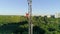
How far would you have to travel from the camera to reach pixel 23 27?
719 cm

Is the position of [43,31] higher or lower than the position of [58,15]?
lower

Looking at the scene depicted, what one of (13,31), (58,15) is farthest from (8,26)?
(58,15)

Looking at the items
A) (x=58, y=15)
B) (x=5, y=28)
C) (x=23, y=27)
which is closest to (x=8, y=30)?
(x=5, y=28)

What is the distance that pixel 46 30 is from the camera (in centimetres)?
637

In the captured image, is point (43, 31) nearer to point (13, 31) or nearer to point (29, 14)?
point (13, 31)

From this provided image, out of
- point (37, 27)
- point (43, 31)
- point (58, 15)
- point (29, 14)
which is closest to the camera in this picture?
point (29, 14)

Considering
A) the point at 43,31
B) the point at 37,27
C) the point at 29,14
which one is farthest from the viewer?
the point at 37,27

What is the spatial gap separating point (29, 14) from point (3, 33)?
4.54 metres

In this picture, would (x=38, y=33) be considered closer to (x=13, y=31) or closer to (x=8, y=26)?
(x=13, y=31)

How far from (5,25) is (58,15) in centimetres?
294

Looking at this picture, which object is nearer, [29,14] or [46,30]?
[29,14]

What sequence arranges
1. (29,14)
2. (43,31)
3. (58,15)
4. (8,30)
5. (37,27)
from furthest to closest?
(8,30) → (37,27) → (43,31) → (58,15) → (29,14)

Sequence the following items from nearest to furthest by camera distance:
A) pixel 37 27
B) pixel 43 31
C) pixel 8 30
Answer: pixel 43 31
pixel 37 27
pixel 8 30

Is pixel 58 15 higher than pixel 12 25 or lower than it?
higher
